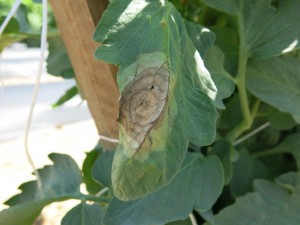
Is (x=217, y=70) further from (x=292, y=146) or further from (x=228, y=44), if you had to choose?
(x=292, y=146)

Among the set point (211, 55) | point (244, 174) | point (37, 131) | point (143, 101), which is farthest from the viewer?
point (37, 131)

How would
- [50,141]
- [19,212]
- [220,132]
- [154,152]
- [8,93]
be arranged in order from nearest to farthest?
[154,152]
[19,212]
[220,132]
[50,141]
[8,93]

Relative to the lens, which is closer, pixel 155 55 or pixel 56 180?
pixel 155 55

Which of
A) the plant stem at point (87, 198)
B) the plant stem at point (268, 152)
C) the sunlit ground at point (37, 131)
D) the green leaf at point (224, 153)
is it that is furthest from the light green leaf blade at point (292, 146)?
the sunlit ground at point (37, 131)

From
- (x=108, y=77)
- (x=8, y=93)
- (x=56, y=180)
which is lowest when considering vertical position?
(x=8, y=93)

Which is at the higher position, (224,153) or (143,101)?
(143,101)

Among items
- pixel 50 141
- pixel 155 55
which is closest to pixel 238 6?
pixel 155 55

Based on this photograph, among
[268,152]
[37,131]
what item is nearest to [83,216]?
[268,152]

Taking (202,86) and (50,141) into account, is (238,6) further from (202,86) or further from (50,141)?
(50,141)
